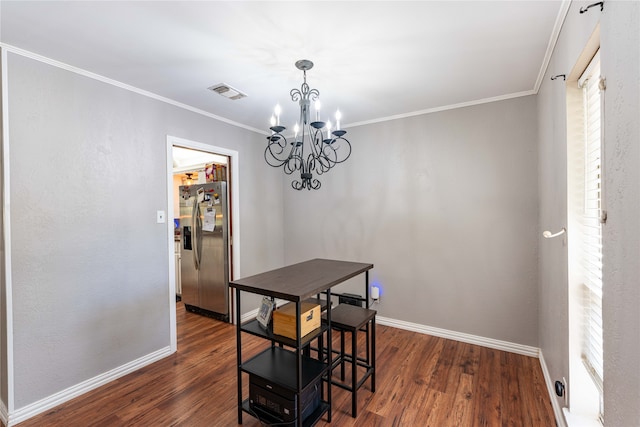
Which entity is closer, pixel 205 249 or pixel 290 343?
pixel 290 343

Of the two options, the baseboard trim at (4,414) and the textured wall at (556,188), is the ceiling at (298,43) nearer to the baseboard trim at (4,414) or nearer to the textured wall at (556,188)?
the textured wall at (556,188)

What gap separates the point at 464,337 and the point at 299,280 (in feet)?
6.98

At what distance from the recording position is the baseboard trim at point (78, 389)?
1.89m

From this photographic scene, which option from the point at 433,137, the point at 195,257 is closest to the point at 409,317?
the point at 433,137

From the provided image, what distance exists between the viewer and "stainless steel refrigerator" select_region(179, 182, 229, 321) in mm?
3555

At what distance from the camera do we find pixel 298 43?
1.86 metres

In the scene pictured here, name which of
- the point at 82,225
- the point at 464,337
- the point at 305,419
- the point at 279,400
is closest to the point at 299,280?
the point at 279,400

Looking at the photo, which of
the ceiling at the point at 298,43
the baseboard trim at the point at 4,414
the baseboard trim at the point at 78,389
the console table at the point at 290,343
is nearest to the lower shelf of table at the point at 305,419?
the console table at the point at 290,343

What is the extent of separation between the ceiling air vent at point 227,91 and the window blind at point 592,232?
2392 mm

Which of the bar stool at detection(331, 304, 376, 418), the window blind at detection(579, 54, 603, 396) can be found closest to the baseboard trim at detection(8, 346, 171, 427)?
the bar stool at detection(331, 304, 376, 418)

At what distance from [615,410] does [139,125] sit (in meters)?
3.39

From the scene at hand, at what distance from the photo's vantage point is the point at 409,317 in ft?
10.7

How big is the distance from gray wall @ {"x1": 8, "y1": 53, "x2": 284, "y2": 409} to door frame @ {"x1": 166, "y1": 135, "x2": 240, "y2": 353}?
0.19ft

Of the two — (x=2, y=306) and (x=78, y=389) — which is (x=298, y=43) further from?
(x=78, y=389)
